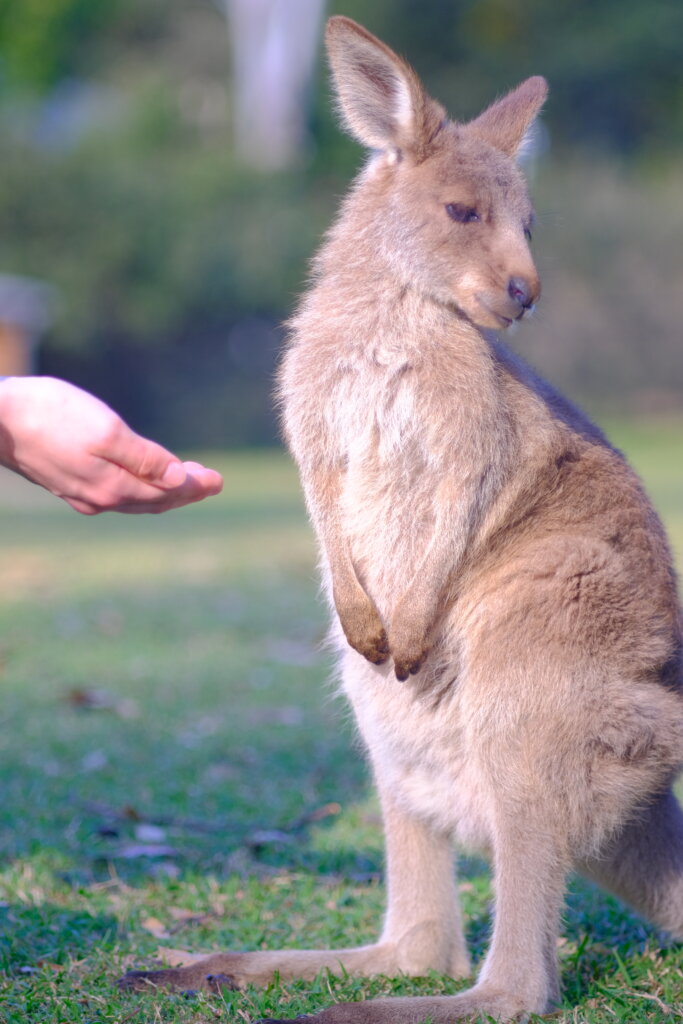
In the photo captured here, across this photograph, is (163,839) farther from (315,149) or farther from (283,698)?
(315,149)

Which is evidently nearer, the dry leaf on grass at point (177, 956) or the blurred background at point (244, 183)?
the dry leaf on grass at point (177, 956)

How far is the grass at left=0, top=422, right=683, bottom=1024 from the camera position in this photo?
252 cm

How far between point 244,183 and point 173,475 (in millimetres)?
21579

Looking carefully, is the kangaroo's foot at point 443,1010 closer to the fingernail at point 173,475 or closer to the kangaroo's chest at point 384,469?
the kangaroo's chest at point 384,469

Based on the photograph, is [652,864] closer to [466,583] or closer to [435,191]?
[466,583]

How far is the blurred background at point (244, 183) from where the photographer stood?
69.8 feet

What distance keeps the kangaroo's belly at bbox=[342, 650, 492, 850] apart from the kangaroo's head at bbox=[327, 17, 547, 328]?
73 centimetres

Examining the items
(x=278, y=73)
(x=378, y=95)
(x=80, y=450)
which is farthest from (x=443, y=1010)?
(x=278, y=73)

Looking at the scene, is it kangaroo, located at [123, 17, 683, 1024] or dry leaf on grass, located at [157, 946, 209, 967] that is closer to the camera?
kangaroo, located at [123, 17, 683, 1024]

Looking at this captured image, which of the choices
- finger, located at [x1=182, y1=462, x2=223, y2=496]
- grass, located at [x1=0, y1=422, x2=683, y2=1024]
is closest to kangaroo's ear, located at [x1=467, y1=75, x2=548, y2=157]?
finger, located at [x1=182, y1=462, x2=223, y2=496]

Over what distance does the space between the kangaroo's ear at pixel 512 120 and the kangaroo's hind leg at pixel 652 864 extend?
1.40 meters

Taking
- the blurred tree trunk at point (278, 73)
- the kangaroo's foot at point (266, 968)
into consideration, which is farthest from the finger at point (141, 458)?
the blurred tree trunk at point (278, 73)

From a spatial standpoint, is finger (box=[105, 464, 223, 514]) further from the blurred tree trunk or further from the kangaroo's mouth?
the blurred tree trunk

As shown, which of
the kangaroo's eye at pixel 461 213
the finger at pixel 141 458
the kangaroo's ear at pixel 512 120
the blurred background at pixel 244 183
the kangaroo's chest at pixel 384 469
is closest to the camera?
the finger at pixel 141 458
